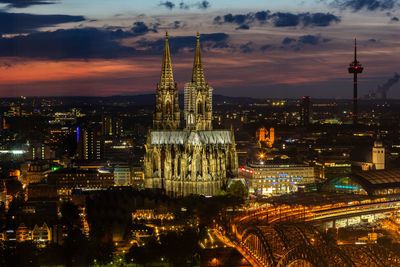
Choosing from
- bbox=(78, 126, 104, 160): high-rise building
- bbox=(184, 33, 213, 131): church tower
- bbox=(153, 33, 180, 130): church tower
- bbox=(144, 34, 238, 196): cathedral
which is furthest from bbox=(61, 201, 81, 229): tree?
bbox=(78, 126, 104, 160): high-rise building

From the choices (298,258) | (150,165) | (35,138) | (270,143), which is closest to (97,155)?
(35,138)

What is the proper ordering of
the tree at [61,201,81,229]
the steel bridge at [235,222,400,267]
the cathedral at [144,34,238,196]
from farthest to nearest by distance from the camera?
the cathedral at [144,34,238,196] → the tree at [61,201,81,229] → the steel bridge at [235,222,400,267]

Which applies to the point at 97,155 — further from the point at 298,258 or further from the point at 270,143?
the point at 298,258

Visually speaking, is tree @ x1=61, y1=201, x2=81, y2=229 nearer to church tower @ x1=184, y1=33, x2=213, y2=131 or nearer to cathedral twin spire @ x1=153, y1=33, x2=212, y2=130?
church tower @ x1=184, y1=33, x2=213, y2=131

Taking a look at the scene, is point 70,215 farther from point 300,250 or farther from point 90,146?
point 90,146

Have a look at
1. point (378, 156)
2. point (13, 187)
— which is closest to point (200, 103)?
point (13, 187)

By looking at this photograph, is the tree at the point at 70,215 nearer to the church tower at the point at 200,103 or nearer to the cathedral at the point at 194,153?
the cathedral at the point at 194,153
